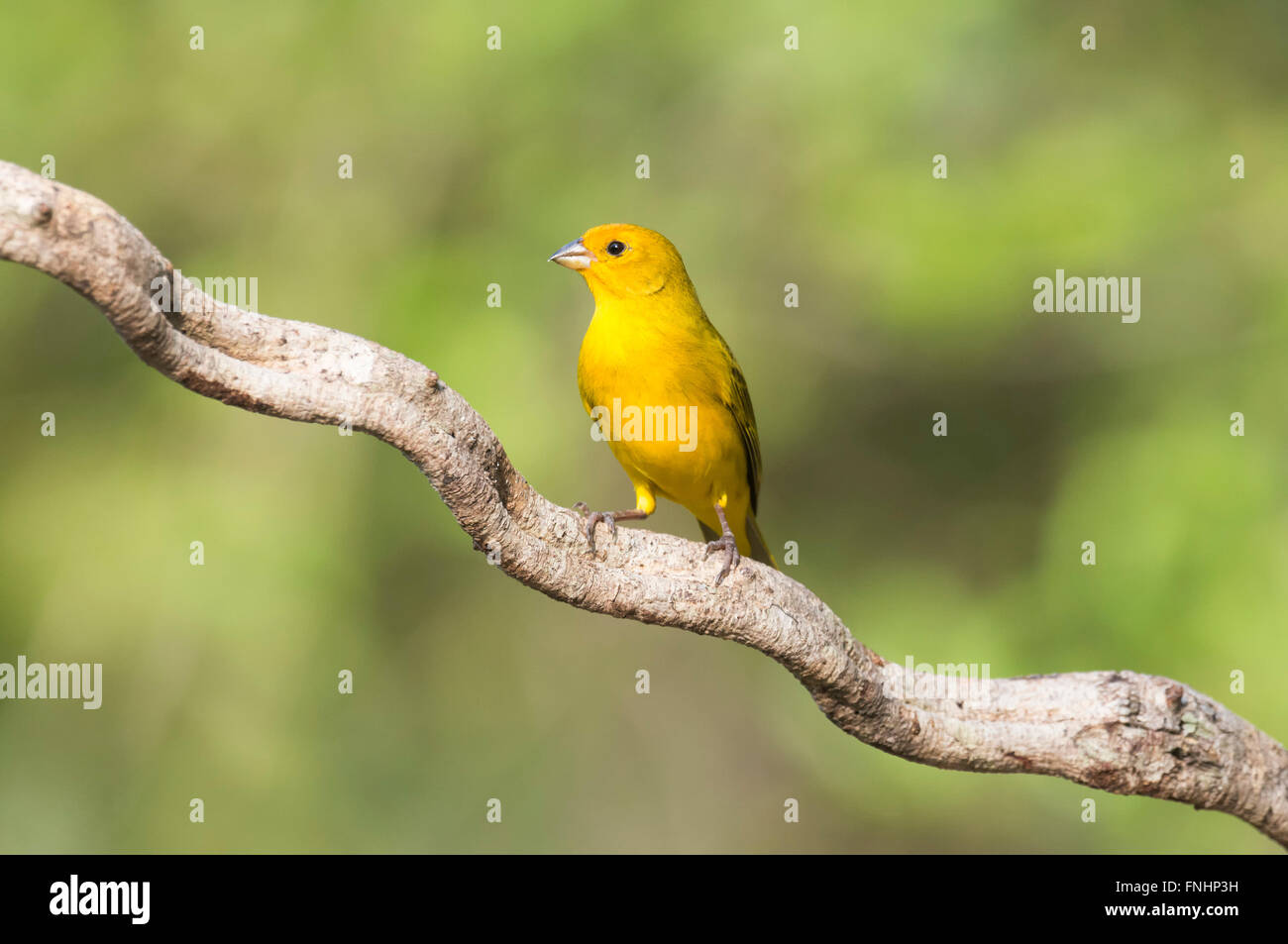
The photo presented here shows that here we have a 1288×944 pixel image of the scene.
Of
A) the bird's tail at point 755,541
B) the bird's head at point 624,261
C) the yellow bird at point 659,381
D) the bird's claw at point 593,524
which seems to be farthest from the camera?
the bird's tail at point 755,541

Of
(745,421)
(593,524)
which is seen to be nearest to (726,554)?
(593,524)

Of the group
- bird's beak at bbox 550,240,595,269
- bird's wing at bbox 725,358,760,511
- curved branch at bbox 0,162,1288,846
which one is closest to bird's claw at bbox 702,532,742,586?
curved branch at bbox 0,162,1288,846

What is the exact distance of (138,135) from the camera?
23.1 feet

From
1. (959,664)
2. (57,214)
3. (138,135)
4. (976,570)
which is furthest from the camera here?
(976,570)

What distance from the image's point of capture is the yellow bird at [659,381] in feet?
13.9

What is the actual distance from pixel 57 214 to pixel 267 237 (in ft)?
15.4

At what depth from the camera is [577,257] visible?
4578mm

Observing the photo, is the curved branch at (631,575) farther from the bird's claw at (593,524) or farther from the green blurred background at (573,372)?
the green blurred background at (573,372)

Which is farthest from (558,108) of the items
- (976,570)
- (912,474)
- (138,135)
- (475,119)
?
(976,570)

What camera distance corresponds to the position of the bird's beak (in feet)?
15.0

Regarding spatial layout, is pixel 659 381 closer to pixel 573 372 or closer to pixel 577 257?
pixel 577 257

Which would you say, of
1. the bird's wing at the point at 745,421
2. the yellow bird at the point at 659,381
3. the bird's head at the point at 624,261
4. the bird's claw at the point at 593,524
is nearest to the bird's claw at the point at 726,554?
the bird's claw at the point at 593,524

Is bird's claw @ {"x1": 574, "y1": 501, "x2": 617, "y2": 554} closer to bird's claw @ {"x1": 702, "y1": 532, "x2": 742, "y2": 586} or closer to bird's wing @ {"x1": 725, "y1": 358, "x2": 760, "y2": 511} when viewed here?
bird's claw @ {"x1": 702, "y1": 532, "x2": 742, "y2": 586}

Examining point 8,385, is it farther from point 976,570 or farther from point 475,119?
point 976,570
